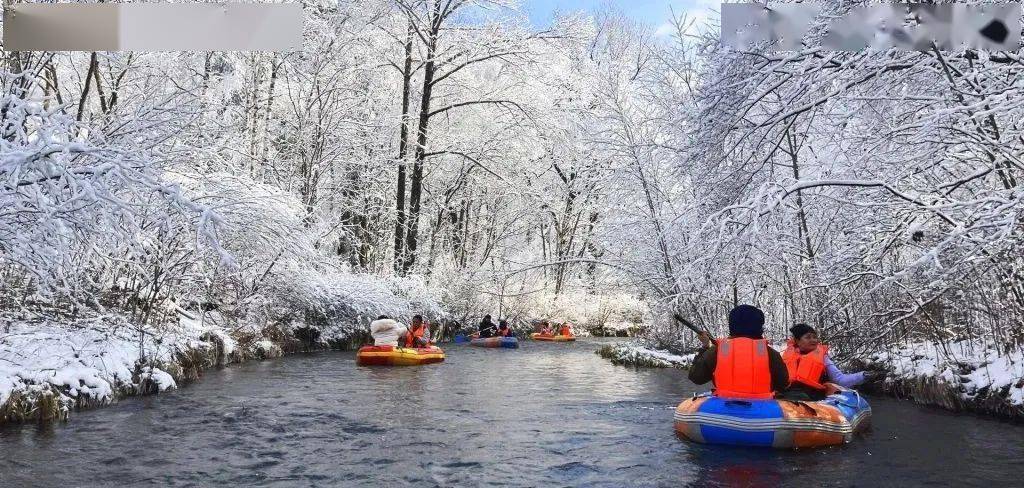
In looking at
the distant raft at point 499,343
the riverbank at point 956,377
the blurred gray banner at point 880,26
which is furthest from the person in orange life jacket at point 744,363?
the distant raft at point 499,343

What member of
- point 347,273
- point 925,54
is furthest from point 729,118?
point 347,273

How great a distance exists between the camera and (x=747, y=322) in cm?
796

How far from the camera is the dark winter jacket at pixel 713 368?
805 centimetres

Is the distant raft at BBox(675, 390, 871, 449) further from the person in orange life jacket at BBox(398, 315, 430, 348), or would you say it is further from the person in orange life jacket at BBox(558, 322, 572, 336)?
the person in orange life jacket at BBox(558, 322, 572, 336)

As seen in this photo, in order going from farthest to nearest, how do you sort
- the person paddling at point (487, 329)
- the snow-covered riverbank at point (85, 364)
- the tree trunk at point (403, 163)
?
1. the tree trunk at point (403, 163)
2. the person paddling at point (487, 329)
3. the snow-covered riverbank at point (85, 364)

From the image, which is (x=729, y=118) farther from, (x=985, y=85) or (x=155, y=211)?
(x=155, y=211)

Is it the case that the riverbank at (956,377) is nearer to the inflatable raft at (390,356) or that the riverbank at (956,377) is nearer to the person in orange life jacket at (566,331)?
the inflatable raft at (390,356)

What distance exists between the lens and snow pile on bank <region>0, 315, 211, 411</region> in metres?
8.84

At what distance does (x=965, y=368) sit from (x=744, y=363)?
3738 mm

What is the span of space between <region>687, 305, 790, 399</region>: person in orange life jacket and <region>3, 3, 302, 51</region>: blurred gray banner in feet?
24.6

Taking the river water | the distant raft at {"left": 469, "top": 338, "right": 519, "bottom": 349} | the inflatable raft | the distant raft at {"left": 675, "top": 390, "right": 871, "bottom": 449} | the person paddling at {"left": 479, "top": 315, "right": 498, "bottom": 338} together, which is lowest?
the river water

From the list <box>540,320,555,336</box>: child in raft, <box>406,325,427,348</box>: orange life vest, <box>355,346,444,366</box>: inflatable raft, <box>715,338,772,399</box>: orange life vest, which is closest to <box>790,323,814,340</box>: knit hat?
<box>715,338,772,399</box>: orange life vest

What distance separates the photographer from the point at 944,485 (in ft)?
21.5

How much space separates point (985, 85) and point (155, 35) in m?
11.0
